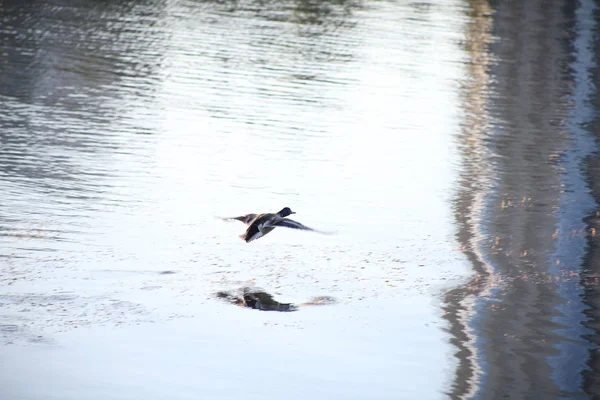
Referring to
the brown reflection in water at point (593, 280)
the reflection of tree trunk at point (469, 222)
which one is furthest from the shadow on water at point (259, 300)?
the brown reflection in water at point (593, 280)

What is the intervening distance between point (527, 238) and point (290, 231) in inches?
103

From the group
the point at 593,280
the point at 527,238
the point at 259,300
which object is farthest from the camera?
the point at 527,238

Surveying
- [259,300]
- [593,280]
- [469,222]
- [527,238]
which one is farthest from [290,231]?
[593,280]

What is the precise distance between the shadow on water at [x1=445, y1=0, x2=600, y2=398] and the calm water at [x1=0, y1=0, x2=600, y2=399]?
0.11ft

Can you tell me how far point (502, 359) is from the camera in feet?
25.6

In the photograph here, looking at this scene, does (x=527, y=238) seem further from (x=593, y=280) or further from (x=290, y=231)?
(x=290, y=231)

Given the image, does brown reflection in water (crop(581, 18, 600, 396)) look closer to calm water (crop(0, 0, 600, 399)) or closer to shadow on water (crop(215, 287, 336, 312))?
calm water (crop(0, 0, 600, 399))

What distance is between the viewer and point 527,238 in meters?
11.0

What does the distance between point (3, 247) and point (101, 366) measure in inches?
110

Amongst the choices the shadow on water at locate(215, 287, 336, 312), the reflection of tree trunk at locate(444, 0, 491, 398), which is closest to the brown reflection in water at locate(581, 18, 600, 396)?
the reflection of tree trunk at locate(444, 0, 491, 398)

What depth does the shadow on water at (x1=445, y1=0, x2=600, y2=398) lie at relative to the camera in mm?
7676

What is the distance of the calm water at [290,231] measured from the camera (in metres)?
7.48

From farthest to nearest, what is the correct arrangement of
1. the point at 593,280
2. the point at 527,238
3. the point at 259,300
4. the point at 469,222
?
1. the point at 469,222
2. the point at 527,238
3. the point at 593,280
4. the point at 259,300

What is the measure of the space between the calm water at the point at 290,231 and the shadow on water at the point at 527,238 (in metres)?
0.03
